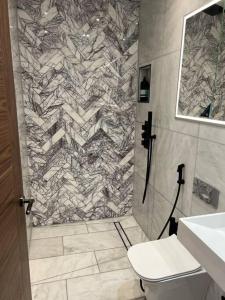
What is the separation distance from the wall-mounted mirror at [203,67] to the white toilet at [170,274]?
0.95 m

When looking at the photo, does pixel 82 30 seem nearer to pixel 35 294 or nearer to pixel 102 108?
pixel 102 108

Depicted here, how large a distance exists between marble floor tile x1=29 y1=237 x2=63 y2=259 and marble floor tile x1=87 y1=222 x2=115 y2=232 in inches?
15.9

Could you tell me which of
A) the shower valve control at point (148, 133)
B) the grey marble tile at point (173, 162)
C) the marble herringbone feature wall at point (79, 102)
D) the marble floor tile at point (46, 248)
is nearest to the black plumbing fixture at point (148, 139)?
the shower valve control at point (148, 133)

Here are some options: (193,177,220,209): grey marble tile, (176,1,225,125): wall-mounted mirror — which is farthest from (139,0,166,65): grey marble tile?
(193,177,220,209): grey marble tile

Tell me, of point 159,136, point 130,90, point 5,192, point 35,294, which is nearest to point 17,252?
point 5,192

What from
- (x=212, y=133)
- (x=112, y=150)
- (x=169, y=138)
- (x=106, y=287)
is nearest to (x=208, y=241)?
(x=212, y=133)

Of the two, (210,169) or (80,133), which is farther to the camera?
(80,133)

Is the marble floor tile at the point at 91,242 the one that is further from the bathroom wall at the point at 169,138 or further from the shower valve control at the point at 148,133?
the shower valve control at the point at 148,133

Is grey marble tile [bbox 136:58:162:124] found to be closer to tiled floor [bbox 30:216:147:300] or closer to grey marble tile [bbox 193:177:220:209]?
grey marble tile [bbox 193:177:220:209]

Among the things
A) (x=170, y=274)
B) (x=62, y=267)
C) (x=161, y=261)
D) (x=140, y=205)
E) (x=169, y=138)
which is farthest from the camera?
(x=140, y=205)

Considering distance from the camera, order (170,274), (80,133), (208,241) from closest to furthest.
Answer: (208,241) < (170,274) < (80,133)

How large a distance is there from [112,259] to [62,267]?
490 mm

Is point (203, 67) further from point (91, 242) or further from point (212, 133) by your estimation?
point (91, 242)

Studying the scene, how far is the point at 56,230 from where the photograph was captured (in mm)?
2723
